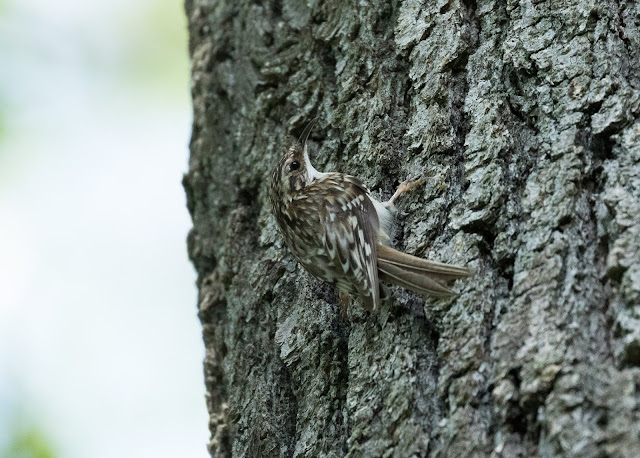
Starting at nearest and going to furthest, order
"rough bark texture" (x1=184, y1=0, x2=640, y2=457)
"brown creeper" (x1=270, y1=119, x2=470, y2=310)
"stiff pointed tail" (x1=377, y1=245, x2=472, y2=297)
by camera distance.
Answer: "rough bark texture" (x1=184, y1=0, x2=640, y2=457), "stiff pointed tail" (x1=377, y1=245, x2=472, y2=297), "brown creeper" (x1=270, y1=119, x2=470, y2=310)

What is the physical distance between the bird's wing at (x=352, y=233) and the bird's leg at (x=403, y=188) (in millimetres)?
94

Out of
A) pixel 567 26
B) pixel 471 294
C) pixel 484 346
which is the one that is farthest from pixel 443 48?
pixel 484 346

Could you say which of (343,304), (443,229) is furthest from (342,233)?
(443,229)

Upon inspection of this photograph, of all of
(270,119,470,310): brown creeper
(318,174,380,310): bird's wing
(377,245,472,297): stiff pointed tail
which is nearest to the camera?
(377,245,472,297): stiff pointed tail

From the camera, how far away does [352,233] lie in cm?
296

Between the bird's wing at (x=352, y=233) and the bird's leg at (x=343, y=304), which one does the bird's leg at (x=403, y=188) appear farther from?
the bird's leg at (x=343, y=304)

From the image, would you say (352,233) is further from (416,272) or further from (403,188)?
(416,272)

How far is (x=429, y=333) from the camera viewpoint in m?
2.30

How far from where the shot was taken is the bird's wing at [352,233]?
8.52 ft

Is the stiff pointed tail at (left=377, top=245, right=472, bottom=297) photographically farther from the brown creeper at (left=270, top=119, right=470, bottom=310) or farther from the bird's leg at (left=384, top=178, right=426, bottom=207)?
the bird's leg at (left=384, top=178, right=426, bottom=207)

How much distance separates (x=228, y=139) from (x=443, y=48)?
111 cm

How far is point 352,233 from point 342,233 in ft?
0.15

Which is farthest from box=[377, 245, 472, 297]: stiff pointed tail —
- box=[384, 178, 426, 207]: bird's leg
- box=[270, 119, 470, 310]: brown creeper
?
box=[384, 178, 426, 207]: bird's leg

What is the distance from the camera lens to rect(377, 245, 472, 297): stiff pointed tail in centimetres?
227
